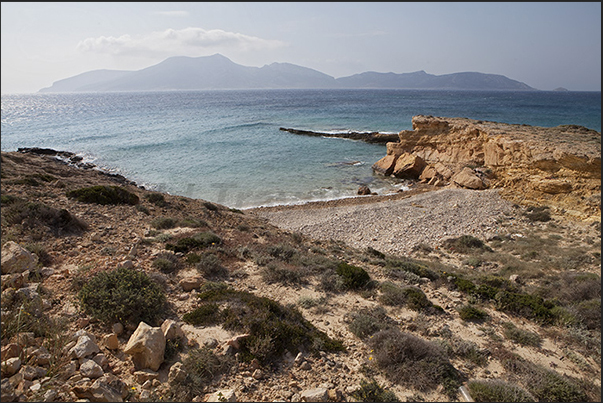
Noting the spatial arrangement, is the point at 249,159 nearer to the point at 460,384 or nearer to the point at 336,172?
the point at 336,172


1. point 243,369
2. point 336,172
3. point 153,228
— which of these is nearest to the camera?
point 243,369

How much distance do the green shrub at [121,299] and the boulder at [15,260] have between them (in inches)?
63.1

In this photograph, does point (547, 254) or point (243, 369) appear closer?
point (243, 369)

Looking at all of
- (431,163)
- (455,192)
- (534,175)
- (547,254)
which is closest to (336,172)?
(431,163)

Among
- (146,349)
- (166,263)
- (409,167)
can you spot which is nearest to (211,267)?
(166,263)

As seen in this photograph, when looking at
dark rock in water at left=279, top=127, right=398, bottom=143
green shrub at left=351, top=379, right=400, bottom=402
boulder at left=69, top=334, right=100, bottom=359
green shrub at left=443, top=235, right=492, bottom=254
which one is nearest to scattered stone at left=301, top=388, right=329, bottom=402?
green shrub at left=351, top=379, right=400, bottom=402

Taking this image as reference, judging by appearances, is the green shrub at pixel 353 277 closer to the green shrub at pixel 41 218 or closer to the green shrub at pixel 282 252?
the green shrub at pixel 282 252

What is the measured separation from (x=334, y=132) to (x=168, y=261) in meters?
45.5

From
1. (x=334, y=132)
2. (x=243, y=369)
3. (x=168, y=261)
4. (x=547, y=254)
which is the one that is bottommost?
(x=547, y=254)

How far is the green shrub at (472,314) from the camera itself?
6.84m

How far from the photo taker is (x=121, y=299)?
5.21 metres

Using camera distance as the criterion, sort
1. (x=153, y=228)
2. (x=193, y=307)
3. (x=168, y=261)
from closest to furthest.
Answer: (x=193, y=307)
(x=168, y=261)
(x=153, y=228)

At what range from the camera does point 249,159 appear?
3438 cm

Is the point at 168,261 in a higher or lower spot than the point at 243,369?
higher
